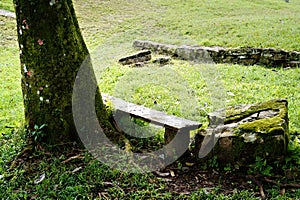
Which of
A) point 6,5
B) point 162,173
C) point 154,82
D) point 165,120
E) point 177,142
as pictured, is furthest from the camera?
point 6,5

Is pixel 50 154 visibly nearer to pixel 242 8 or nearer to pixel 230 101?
pixel 230 101

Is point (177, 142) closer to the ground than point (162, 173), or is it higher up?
higher up

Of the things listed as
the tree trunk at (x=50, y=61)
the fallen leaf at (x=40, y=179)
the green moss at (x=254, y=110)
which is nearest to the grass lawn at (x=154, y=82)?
the fallen leaf at (x=40, y=179)

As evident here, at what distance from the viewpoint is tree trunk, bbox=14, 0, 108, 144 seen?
10.1ft

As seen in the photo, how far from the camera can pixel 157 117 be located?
3.44 m

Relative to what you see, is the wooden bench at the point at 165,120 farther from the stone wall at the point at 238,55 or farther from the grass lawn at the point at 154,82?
the stone wall at the point at 238,55

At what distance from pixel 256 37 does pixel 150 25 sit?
167 inches

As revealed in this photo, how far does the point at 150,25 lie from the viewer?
40.3 feet

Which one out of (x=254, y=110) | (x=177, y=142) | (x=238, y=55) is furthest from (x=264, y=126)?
(x=238, y=55)

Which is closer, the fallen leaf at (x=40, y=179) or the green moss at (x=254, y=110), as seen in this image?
the fallen leaf at (x=40, y=179)

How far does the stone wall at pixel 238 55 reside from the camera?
24.2 feet

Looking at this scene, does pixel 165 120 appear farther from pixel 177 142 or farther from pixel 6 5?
pixel 6 5

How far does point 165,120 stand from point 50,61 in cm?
126

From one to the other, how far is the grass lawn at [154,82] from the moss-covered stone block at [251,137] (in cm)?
14
